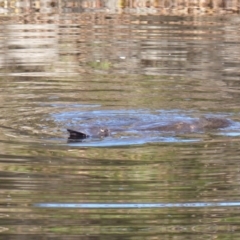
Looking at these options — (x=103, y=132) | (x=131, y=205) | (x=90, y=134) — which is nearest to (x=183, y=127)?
(x=103, y=132)

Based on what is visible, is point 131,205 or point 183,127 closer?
point 131,205

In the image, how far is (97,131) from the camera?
26.1 feet

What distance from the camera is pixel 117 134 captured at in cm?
809

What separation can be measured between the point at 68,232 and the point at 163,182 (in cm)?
127

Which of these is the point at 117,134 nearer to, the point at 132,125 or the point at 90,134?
the point at 90,134

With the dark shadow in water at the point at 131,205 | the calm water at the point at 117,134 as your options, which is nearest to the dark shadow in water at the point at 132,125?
the calm water at the point at 117,134

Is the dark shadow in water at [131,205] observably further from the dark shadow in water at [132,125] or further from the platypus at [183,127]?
the platypus at [183,127]

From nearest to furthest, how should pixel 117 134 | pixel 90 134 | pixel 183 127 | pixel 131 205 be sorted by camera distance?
1. pixel 131 205
2. pixel 90 134
3. pixel 117 134
4. pixel 183 127

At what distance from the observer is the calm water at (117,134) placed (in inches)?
218

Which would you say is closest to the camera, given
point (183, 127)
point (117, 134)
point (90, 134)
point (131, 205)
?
point (131, 205)

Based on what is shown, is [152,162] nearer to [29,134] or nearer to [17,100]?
[29,134]

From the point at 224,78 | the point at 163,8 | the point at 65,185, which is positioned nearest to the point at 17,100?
the point at 224,78

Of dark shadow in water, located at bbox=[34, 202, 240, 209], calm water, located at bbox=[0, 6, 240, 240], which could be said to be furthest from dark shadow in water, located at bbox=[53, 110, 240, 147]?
dark shadow in water, located at bbox=[34, 202, 240, 209]

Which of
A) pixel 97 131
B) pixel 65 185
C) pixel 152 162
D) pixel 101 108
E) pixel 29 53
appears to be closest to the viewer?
pixel 65 185
